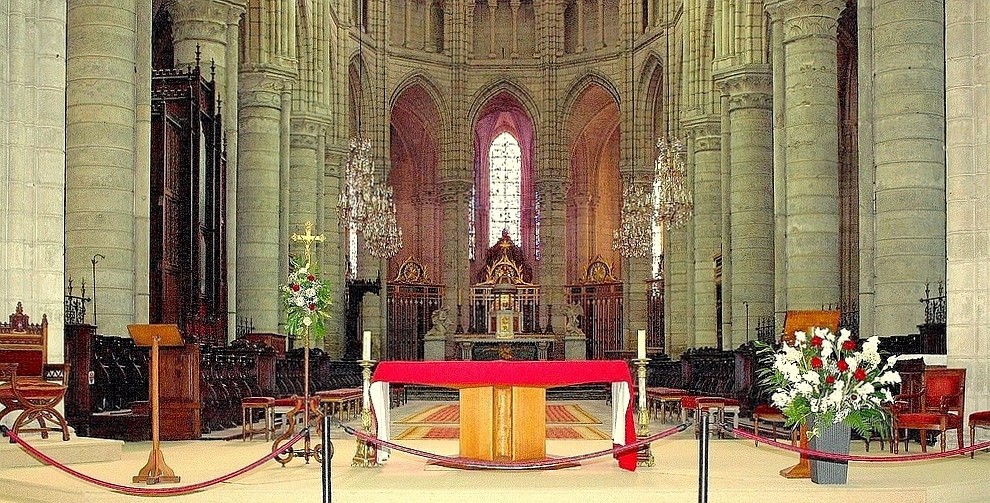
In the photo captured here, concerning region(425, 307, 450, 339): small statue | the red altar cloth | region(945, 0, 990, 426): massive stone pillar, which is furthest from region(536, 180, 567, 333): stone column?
the red altar cloth

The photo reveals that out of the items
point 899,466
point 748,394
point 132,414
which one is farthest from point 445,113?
point 899,466

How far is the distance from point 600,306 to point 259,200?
1707 cm

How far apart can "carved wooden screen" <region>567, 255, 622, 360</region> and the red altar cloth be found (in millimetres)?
27803

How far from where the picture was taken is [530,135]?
4278 centimetres

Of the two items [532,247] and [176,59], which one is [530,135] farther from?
[176,59]

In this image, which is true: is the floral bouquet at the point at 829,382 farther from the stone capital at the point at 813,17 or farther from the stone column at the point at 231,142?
the stone column at the point at 231,142

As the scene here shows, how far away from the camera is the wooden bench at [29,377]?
35.1 ft

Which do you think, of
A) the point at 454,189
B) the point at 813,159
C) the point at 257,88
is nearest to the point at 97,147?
the point at 257,88

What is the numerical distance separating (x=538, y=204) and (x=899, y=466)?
29.8 m

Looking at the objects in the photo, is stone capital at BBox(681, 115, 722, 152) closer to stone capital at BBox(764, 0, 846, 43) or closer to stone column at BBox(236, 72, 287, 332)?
stone capital at BBox(764, 0, 846, 43)

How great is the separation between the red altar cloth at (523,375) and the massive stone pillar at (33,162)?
373 cm

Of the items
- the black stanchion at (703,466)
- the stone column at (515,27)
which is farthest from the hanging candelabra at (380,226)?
the black stanchion at (703,466)

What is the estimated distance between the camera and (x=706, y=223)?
2953 centimetres

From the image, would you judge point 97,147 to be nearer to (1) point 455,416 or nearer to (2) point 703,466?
(1) point 455,416
